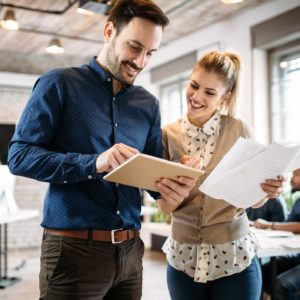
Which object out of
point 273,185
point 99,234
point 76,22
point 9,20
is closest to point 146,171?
point 99,234

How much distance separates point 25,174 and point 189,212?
2.13ft

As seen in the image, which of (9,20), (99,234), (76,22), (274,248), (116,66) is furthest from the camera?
(76,22)

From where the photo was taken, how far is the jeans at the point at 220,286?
5.08 feet

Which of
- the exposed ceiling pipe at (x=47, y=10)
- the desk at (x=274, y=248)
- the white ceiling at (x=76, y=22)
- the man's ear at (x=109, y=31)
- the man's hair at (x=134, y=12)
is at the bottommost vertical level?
the desk at (x=274, y=248)

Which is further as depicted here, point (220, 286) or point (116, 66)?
point (220, 286)

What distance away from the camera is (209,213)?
1604mm

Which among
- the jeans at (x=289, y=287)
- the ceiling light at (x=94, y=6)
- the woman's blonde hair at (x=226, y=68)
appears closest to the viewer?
the woman's blonde hair at (x=226, y=68)

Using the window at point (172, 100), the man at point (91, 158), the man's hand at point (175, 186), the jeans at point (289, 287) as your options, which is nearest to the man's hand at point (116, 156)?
Result: the man at point (91, 158)

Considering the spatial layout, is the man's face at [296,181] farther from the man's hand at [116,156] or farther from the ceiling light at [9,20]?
the ceiling light at [9,20]

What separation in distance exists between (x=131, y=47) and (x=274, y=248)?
1505mm

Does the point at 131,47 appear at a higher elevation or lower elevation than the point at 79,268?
higher

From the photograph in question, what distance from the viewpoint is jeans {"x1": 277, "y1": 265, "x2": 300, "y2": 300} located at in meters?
2.93

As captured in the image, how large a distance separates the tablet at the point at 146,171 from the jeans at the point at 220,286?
534 millimetres

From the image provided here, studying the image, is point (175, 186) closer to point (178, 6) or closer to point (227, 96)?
point (227, 96)
